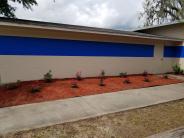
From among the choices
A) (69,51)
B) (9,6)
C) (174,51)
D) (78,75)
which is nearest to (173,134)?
(78,75)

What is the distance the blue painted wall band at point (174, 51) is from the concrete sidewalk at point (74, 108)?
663 cm

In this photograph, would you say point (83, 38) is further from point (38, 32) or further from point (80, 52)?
point (38, 32)

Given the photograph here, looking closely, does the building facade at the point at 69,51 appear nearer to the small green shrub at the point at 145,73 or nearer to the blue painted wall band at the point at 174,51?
the small green shrub at the point at 145,73

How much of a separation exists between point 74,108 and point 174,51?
464 inches

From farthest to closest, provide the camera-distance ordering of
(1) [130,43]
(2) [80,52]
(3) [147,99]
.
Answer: (1) [130,43]
(2) [80,52]
(3) [147,99]

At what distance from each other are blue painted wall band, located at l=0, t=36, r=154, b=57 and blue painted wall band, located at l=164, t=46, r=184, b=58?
200 centimetres

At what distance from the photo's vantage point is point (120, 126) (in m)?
5.18

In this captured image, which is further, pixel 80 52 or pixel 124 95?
pixel 80 52

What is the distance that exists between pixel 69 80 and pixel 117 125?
526cm

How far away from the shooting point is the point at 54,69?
9898 mm

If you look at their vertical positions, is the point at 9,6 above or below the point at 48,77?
above

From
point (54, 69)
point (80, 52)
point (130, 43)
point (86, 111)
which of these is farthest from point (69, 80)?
point (130, 43)

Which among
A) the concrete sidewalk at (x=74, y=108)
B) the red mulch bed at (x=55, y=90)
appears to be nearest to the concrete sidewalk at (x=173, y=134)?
the concrete sidewalk at (x=74, y=108)

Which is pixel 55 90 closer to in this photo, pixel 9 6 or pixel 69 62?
pixel 69 62
